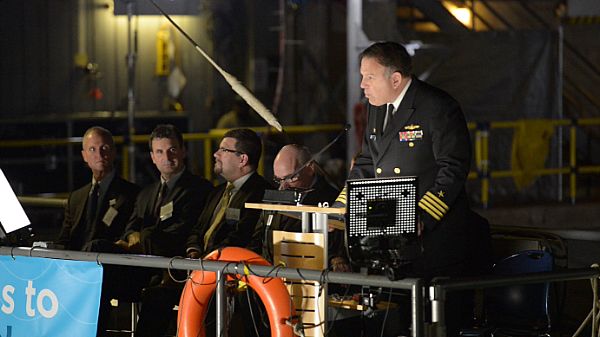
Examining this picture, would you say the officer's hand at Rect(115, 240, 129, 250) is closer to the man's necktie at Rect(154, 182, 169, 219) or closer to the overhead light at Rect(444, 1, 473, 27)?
the man's necktie at Rect(154, 182, 169, 219)

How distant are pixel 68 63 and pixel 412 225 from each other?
1132 cm

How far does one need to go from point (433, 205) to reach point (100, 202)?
330 centimetres

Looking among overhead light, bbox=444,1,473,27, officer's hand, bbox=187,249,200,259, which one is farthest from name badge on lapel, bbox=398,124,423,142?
overhead light, bbox=444,1,473,27

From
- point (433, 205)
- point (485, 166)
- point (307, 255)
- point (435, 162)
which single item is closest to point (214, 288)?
point (307, 255)

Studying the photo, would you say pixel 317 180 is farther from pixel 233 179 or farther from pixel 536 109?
pixel 536 109

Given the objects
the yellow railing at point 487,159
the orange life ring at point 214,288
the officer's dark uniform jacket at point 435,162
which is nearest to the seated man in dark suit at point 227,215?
the orange life ring at point 214,288

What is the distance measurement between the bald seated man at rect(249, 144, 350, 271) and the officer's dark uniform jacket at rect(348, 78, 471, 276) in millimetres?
723

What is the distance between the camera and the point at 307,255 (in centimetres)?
770

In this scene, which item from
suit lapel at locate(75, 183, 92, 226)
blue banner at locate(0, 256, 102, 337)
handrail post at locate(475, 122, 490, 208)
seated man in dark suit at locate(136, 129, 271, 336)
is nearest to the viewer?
blue banner at locate(0, 256, 102, 337)

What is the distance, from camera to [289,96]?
2083 centimetres

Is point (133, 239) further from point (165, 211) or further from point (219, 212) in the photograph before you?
point (219, 212)

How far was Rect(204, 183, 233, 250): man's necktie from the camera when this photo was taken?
30.3 feet

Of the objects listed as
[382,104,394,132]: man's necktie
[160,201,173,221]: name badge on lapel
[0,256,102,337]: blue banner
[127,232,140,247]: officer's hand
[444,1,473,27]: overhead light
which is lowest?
[0,256,102,337]: blue banner

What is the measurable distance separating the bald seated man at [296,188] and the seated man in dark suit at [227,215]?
204 mm
